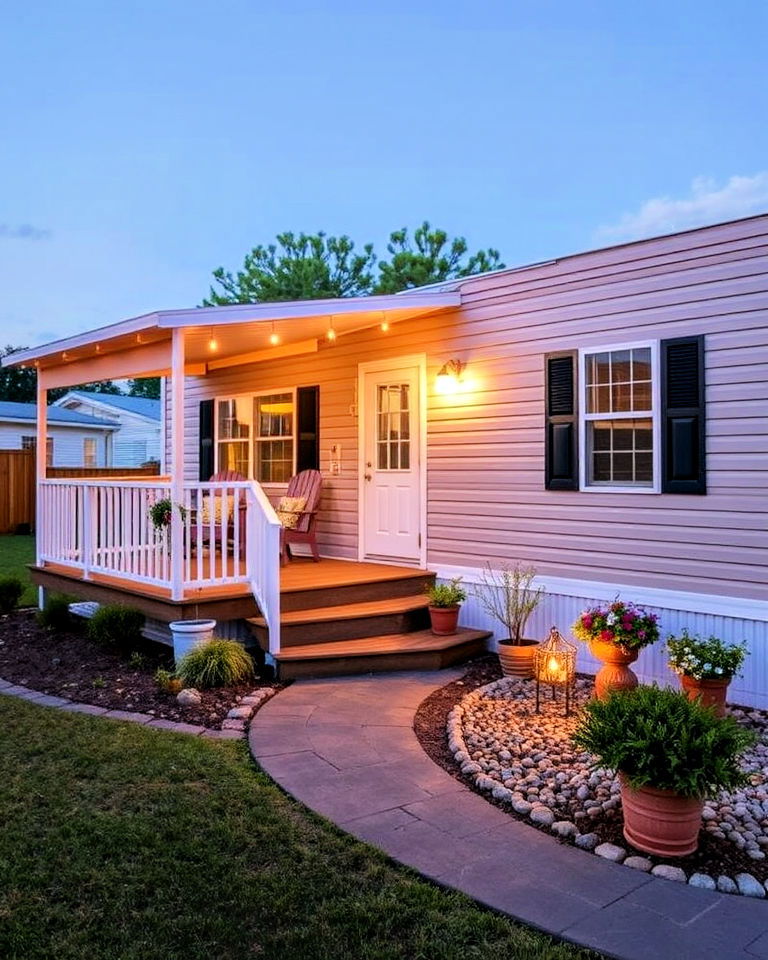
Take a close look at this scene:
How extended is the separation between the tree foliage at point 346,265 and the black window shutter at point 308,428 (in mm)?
9886

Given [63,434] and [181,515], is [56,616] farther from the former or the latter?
[63,434]

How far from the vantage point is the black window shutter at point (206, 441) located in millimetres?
9250

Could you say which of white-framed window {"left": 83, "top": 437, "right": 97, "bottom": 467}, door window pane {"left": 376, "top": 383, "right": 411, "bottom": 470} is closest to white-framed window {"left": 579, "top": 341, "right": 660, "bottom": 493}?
door window pane {"left": 376, "top": 383, "right": 411, "bottom": 470}

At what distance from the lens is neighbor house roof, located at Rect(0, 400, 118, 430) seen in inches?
785

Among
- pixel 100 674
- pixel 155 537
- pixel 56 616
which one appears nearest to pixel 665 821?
pixel 100 674

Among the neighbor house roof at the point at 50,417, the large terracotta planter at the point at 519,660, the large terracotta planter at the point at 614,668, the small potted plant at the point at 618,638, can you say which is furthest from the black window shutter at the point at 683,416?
the neighbor house roof at the point at 50,417

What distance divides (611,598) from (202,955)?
3.98m

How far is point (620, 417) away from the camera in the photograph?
539 cm

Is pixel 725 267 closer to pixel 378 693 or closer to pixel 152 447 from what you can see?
pixel 378 693

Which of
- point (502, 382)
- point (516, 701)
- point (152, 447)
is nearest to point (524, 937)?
point (516, 701)

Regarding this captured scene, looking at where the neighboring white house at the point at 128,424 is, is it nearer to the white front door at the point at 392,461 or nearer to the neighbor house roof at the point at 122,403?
the neighbor house roof at the point at 122,403

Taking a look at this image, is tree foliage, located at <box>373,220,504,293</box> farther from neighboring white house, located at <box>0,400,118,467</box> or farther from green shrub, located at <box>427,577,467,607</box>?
green shrub, located at <box>427,577,467,607</box>

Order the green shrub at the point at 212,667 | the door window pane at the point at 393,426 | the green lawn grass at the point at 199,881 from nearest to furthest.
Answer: the green lawn grass at the point at 199,881, the green shrub at the point at 212,667, the door window pane at the point at 393,426

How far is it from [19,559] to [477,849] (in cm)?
1074
